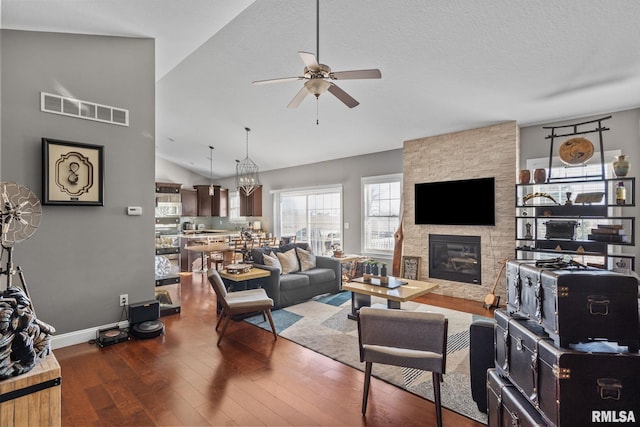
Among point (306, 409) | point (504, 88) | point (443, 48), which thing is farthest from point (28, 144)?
point (504, 88)

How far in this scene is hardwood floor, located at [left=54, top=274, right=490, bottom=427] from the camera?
2131 mm

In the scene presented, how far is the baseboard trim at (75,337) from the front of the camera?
3.22 meters

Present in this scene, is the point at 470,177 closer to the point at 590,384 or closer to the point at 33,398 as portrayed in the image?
the point at 590,384

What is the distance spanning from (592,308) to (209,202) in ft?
34.1

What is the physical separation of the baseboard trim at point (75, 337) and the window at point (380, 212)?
4.78 meters

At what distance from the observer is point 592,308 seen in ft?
4.21

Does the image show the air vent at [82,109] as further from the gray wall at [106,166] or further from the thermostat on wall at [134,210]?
the thermostat on wall at [134,210]

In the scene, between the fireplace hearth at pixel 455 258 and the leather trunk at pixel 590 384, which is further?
the fireplace hearth at pixel 455 258

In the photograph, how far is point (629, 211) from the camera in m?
4.10

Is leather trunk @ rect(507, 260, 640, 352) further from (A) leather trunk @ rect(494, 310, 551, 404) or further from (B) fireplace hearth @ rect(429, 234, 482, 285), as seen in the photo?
(B) fireplace hearth @ rect(429, 234, 482, 285)

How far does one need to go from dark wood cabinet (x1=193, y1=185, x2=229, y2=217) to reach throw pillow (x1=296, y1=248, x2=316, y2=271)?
5.88m

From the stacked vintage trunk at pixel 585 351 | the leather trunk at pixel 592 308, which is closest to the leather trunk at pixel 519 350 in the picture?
the stacked vintage trunk at pixel 585 351

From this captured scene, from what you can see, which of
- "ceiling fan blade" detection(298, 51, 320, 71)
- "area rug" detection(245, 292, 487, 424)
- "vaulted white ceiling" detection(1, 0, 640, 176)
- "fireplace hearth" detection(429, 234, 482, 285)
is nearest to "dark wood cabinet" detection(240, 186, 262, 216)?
"vaulted white ceiling" detection(1, 0, 640, 176)

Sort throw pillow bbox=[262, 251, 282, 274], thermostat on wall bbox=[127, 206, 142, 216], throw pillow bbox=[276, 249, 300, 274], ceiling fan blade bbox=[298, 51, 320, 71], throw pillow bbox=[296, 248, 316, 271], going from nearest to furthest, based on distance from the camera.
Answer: ceiling fan blade bbox=[298, 51, 320, 71], thermostat on wall bbox=[127, 206, 142, 216], throw pillow bbox=[262, 251, 282, 274], throw pillow bbox=[276, 249, 300, 274], throw pillow bbox=[296, 248, 316, 271]
